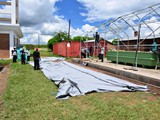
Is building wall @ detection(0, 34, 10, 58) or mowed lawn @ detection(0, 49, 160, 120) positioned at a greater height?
building wall @ detection(0, 34, 10, 58)

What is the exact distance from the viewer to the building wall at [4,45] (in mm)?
25906

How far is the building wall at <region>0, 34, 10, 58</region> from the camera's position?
25906 millimetres

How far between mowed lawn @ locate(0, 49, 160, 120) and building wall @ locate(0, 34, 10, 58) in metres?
19.8

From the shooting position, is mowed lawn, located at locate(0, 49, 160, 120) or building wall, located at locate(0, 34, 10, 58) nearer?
mowed lawn, located at locate(0, 49, 160, 120)

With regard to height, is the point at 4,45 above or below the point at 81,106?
above

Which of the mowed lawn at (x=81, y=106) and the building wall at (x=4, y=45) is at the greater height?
the building wall at (x=4, y=45)

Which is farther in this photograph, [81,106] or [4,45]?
[4,45]

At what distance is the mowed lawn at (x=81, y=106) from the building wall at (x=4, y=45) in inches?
781

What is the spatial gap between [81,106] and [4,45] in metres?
22.3

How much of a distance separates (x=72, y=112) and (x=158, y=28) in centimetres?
1037

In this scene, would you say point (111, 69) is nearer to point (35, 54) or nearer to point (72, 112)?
point (35, 54)

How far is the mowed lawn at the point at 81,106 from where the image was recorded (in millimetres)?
5094

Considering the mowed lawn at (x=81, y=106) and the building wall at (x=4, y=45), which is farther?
the building wall at (x=4, y=45)

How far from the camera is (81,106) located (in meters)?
5.93
